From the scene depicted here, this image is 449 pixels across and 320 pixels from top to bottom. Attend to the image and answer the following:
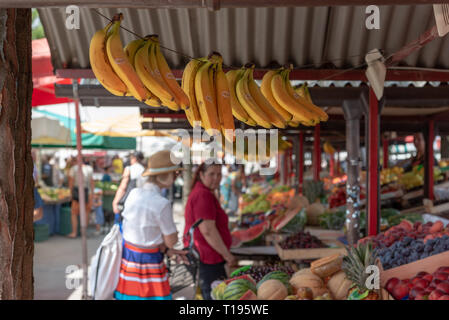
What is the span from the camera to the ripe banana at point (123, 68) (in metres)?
1.61

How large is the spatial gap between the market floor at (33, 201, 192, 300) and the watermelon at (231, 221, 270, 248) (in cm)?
122

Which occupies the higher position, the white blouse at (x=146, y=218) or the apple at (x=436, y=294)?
the white blouse at (x=146, y=218)

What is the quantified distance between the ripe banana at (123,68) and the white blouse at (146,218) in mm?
1965

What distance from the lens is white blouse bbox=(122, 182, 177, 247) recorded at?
11.5 feet

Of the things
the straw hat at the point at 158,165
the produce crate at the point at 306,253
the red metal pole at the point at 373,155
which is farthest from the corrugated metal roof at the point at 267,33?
the produce crate at the point at 306,253

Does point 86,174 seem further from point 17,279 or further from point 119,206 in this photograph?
point 17,279

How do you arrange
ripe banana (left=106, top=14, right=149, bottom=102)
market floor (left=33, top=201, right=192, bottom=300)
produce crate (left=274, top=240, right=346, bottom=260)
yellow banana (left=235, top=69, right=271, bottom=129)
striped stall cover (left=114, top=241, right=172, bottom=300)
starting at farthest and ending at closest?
market floor (left=33, top=201, right=192, bottom=300) < produce crate (left=274, top=240, right=346, bottom=260) < striped stall cover (left=114, top=241, right=172, bottom=300) < yellow banana (left=235, top=69, right=271, bottom=129) < ripe banana (left=106, top=14, right=149, bottom=102)

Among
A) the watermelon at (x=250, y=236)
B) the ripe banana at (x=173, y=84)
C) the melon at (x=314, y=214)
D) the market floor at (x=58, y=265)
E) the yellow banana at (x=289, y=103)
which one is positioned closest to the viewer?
the ripe banana at (x=173, y=84)

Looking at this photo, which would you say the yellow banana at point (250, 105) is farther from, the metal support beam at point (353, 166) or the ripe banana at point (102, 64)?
the metal support beam at point (353, 166)

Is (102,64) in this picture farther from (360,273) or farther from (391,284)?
(391,284)

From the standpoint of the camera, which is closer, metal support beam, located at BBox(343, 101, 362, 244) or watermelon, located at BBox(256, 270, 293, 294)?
watermelon, located at BBox(256, 270, 293, 294)

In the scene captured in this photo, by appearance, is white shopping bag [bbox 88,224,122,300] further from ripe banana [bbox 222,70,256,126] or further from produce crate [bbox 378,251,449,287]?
produce crate [bbox 378,251,449,287]

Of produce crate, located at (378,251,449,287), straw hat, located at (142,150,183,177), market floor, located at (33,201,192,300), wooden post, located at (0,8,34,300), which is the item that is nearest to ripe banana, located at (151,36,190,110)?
wooden post, located at (0,8,34,300)
